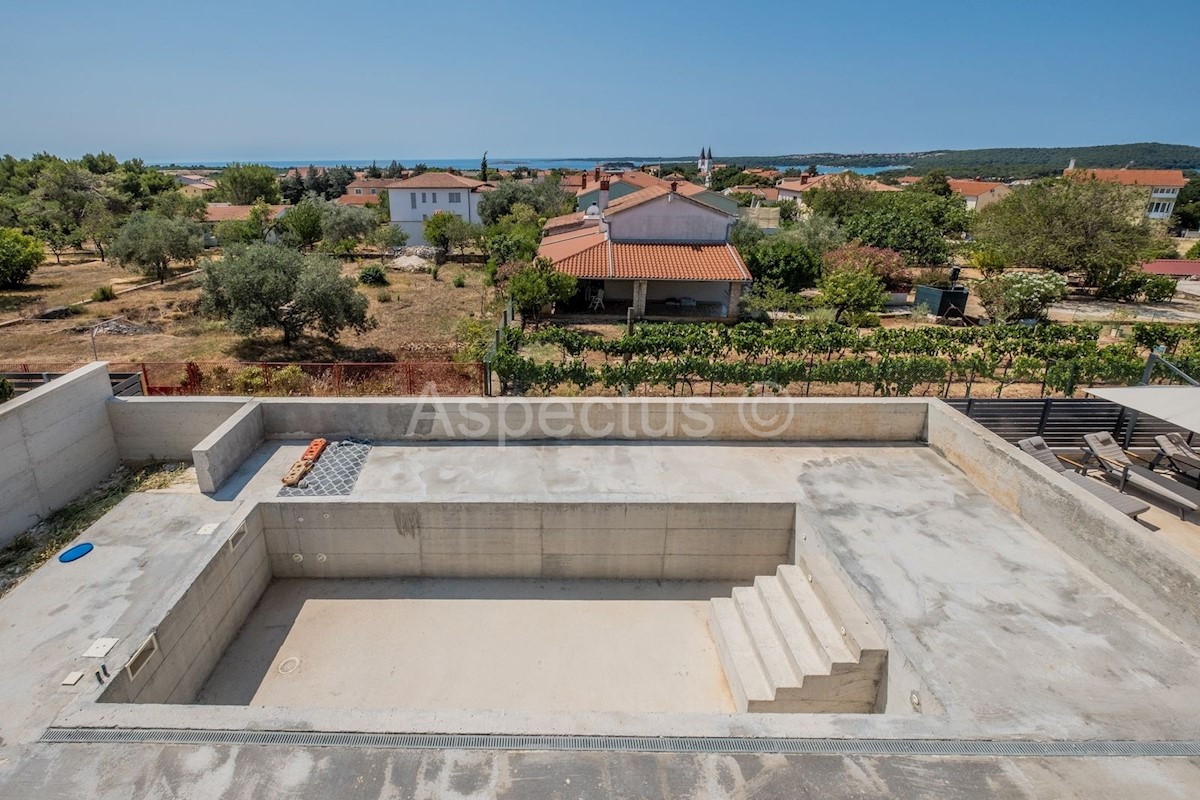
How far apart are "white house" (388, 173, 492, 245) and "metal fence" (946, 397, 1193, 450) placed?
47678mm

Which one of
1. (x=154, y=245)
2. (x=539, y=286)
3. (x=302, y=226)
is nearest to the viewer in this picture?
(x=539, y=286)

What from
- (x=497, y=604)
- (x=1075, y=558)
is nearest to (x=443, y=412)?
(x=497, y=604)

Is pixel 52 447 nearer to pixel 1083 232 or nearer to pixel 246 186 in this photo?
pixel 1083 232

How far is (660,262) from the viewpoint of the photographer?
27.6m

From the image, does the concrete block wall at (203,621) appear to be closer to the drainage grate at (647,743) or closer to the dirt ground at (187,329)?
the drainage grate at (647,743)

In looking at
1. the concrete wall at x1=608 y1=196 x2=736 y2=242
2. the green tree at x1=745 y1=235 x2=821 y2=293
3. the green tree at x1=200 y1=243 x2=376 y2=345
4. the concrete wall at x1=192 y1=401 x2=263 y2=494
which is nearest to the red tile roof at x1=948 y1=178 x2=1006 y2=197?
the green tree at x1=745 y1=235 x2=821 y2=293

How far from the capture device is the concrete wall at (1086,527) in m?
6.77

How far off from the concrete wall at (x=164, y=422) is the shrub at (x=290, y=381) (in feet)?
5.46

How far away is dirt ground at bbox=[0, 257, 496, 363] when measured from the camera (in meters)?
21.6

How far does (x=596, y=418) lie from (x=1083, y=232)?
35752 millimetres

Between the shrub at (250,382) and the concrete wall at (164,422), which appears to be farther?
the shrub at (250,382)

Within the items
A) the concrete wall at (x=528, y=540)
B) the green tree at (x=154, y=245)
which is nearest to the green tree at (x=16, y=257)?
the green tree at (x=154, y=245)

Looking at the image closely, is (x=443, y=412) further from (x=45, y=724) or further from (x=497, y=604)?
(x=45, y=724)

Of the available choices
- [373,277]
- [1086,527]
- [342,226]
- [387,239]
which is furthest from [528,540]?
[342,226]
